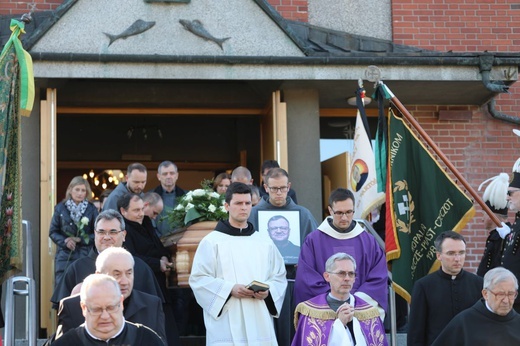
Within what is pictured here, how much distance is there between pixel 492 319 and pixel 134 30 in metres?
5.87

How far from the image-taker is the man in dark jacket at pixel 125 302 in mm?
8180

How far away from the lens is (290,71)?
13.4 meters

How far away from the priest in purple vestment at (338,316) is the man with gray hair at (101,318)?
2420 mm

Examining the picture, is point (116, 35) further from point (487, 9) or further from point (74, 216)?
point (487, 9)

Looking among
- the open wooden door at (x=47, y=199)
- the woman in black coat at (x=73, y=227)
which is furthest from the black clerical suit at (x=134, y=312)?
the open wooden door at (x=47, y=199)

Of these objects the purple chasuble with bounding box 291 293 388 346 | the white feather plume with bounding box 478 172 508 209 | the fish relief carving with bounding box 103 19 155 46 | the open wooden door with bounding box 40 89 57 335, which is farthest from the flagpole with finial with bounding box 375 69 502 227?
the open wooden door with bounding box 40 89 57 335

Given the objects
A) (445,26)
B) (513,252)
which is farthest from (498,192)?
(445,26)

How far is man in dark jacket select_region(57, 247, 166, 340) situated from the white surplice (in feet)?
4.36

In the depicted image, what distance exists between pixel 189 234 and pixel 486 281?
2.98m

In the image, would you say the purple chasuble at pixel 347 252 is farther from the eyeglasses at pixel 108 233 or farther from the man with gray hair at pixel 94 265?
the eyeglasses at pixel 108 233

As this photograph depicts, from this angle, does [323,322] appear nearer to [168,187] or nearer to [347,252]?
[347,252]

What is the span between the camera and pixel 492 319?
918cm

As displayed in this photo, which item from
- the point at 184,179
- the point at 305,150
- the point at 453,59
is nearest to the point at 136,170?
the point at 305,150

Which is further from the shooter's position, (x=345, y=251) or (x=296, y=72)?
(x=296, y=72)
